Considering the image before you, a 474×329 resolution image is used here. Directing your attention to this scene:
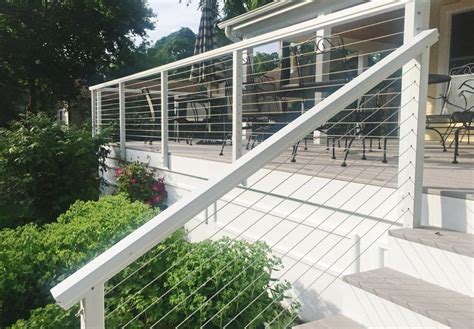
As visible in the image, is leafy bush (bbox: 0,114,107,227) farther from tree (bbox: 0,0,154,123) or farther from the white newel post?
tree (bbox: 0,0,154,123)

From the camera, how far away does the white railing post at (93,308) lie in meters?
1.33

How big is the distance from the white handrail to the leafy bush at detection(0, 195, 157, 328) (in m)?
1.96

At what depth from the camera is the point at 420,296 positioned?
1.87 meters

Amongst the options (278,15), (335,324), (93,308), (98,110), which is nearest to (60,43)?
(98,110)

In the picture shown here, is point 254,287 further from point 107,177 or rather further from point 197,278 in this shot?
point 107,177

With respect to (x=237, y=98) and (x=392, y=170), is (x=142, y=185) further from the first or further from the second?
(x=392, y=170)

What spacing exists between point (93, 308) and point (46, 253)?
2270mm

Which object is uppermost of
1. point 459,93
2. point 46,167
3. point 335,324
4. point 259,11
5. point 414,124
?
point 259,11

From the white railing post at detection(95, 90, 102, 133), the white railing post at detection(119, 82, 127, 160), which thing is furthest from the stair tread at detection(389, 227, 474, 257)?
the white railing post at detection(95, 90, 102, 133)

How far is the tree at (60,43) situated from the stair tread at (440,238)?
15.7 m

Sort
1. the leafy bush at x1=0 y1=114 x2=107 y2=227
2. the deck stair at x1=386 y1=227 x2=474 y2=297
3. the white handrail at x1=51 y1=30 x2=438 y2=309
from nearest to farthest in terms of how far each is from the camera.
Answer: the white handrail at x1=51 y1=30 x2=438 y2=309 < the deck stair at x1=386 y1=227 x2=474 y2=297 < the leafy bush at x1=0 y1=114 x2=107 y2=227

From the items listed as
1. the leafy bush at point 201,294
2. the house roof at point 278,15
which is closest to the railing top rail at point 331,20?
the leafy bush at point 201,294

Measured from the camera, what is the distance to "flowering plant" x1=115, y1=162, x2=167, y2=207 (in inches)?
222

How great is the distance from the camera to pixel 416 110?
2277mm
